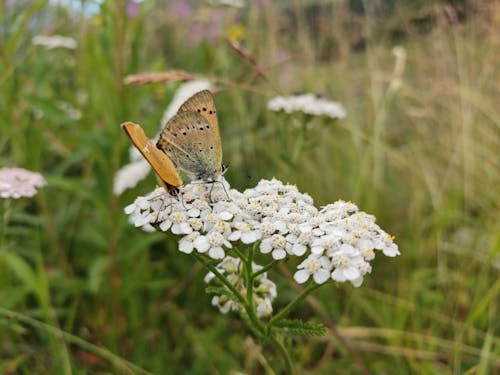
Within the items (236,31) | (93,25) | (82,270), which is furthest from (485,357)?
(93,25)

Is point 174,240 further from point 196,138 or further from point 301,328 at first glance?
point 301,328

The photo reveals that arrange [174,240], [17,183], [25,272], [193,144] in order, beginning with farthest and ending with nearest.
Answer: [25,272]
[17,183]
[193,144]
[174,240]

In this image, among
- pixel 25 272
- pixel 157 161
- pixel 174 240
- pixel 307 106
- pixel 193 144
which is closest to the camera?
pixel 157 161

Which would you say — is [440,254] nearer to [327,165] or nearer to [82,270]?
[327,165]

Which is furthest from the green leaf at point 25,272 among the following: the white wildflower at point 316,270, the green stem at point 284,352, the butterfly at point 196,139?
the white wildflower at point 316,270

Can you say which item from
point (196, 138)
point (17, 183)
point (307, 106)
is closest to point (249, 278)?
point (196, 138)

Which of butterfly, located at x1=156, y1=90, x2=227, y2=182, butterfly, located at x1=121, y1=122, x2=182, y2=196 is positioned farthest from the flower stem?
butterfly, located at x1=156, y1=90, x2=227, y2=182
